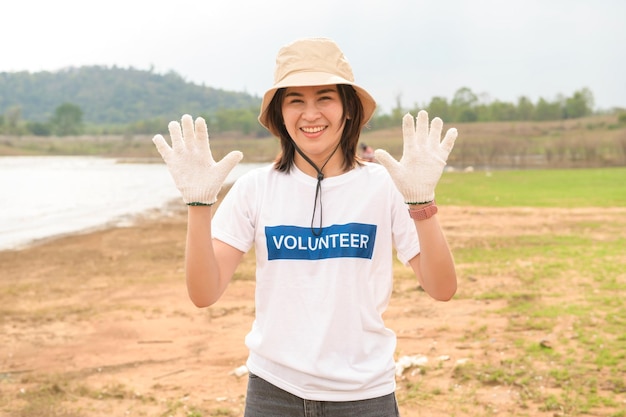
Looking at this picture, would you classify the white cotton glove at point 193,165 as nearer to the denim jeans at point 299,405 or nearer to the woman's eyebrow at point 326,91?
the woman's eyebrow at point 326,91

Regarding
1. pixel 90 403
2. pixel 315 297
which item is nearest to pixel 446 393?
pixel 90 403

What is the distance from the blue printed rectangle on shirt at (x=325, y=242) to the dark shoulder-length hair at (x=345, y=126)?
219mm

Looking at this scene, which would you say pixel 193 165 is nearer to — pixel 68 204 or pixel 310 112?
pixel 310 112

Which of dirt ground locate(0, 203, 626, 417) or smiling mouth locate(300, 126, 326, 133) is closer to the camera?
smiling mouth locate(300, 126, 326, 133)

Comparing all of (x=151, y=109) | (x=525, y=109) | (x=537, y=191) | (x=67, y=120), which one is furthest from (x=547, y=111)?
(x=151, y=109)

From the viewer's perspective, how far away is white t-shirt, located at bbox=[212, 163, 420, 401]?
6.32ft

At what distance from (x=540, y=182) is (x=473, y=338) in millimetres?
21062

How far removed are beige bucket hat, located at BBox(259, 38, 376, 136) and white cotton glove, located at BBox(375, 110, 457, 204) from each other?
25 centimetres

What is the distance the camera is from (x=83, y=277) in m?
10.1

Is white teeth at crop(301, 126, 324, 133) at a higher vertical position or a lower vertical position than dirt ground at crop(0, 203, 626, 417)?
higher

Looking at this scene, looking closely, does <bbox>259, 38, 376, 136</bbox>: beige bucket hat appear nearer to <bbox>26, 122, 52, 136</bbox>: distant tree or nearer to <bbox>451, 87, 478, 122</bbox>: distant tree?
<bbox>451, 87, 478, 122</bbox>: distant tree

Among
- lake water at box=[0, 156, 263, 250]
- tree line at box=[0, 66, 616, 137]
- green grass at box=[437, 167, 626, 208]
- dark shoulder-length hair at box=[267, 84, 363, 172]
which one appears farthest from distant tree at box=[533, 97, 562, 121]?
dark shoulder-length hair at box=[267, 84, 363, 172]

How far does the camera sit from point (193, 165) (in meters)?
1.96

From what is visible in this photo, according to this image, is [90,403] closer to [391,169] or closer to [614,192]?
[391,169]
